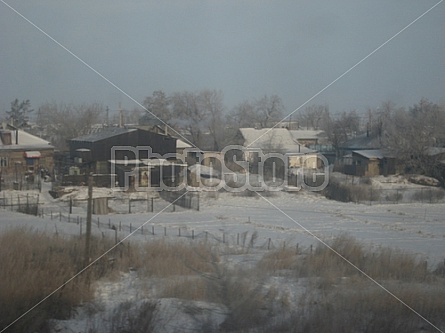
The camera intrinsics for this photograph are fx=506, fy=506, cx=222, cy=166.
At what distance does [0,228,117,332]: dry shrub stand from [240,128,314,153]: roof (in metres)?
27.6

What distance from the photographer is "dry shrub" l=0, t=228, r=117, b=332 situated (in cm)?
659

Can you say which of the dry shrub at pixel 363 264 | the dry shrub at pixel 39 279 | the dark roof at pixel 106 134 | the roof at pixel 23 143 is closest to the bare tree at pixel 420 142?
the dark roof at pixel 106 134

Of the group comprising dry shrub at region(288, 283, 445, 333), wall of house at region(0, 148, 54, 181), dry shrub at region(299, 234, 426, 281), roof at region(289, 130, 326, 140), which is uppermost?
roof at region(289, 130, 326, 140)

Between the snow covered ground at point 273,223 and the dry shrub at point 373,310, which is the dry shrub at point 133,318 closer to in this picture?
the snow covered ground at point 273,223

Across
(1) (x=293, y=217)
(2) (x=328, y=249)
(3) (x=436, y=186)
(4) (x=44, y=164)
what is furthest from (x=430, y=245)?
(4) (x=44, y=164)

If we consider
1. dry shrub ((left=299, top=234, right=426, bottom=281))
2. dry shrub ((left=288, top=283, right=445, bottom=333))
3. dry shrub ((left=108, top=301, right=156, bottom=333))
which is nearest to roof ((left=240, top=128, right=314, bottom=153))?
dry shrub ((left=299, top=234, right=426, bottom=281))

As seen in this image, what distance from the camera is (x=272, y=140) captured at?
38375 mm

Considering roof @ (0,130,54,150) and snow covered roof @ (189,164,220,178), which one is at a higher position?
roof @ (0,130,54,150)

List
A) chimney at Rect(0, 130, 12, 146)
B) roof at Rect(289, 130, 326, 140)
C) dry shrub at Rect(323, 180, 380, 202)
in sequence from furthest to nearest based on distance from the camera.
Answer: roof at Rect(289, 130, 326, 140), chimney at Rect(0, 130, 12, 146), dry shrub at Rect(323, 180, 380, 202)

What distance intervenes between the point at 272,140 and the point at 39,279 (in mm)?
31710

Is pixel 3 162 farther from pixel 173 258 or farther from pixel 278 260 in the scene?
pixel 278 260

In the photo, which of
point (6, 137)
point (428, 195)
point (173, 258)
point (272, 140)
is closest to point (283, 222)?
point (173, 258)

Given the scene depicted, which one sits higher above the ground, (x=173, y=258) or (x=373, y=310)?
(x=173, y=258)

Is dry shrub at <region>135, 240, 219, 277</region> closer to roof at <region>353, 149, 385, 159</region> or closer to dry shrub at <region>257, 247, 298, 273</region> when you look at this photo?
dry shrub at <region>257, 247, 298, 273</region>
